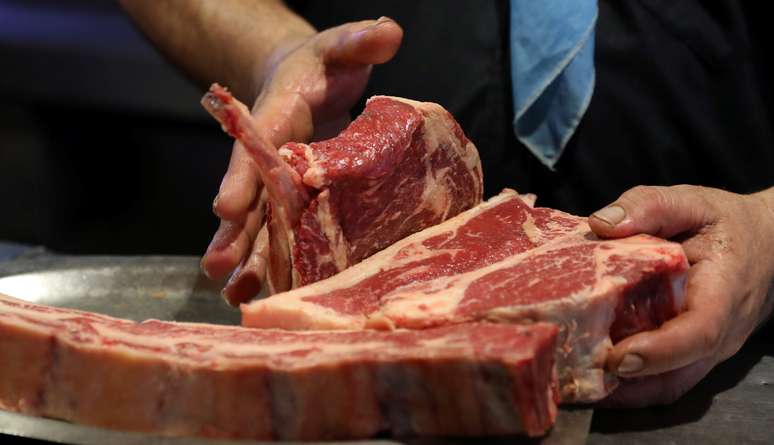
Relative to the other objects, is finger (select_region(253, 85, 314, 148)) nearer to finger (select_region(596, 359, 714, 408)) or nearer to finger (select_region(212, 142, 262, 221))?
finger (select_region(212, 142, 262, 221))

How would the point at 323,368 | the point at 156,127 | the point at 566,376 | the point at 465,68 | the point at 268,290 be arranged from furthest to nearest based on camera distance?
the point at 156,127 < the point at 465,68 < the point at 268,290 < the point at 566,376 < the point at 323,368

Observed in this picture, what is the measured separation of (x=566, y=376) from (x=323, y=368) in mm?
507

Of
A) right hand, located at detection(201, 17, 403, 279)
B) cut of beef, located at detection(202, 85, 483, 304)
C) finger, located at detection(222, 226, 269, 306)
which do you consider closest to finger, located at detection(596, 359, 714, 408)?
cut of beef, located at detection(202, 85, 483, 304)

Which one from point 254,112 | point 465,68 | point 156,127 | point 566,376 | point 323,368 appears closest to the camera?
point 323,368

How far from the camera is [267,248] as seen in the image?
95.5 inches

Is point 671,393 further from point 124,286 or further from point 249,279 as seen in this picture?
point 124,286

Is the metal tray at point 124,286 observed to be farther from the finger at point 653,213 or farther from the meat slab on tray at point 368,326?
the finger at point 653,213

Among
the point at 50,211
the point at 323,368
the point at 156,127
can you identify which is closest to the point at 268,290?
the point at 323,368

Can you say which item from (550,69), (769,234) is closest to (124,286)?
(550,69)

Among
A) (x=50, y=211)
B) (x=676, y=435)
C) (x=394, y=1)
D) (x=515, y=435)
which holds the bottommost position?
(x=50, y=211)

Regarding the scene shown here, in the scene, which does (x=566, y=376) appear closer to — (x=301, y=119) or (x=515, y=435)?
(x=515, y=435)

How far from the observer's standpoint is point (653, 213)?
2.19 m

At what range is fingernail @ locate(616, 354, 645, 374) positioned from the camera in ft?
6.45

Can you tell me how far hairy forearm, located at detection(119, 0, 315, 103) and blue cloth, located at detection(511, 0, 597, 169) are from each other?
826 mm
